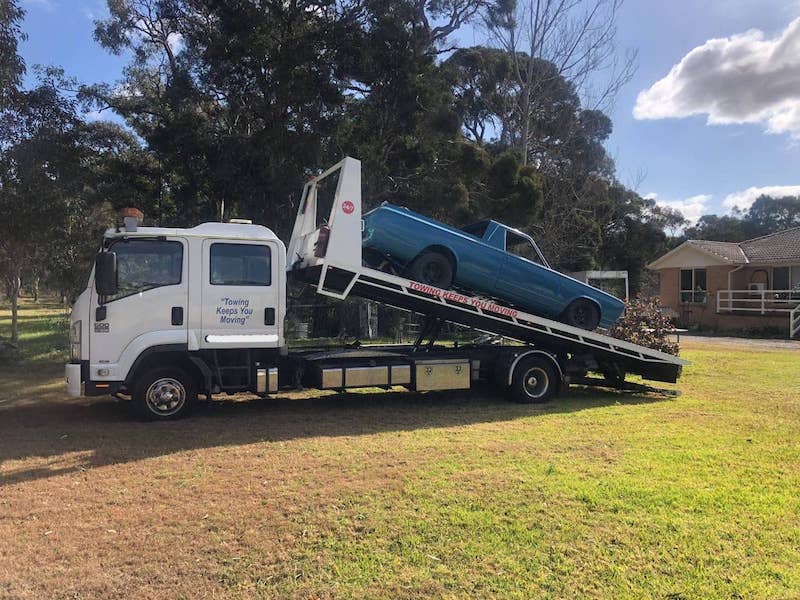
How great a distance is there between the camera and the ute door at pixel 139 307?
7.34 metres

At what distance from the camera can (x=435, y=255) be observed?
28.3 feet

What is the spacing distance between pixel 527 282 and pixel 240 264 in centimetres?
430

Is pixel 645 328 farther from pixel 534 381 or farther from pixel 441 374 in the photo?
pixel 441 374

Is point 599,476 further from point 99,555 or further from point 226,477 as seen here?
point 99,555

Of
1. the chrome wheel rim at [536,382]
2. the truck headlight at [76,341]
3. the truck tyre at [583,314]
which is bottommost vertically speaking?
the chrome wheel rim at [536,382]

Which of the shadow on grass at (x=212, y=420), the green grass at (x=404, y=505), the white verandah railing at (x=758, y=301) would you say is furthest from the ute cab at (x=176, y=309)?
the white verandah railing at (x=758, y=301)

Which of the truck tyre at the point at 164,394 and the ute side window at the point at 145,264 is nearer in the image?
the ute side window at the point at 145,264

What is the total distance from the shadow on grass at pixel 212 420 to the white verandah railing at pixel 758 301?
2020 cm

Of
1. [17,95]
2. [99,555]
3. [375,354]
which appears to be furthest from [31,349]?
[99,555]

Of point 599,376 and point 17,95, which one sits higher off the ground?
point 17,95

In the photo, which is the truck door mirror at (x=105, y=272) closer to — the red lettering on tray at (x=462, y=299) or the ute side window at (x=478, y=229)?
the red lettering on tray at (x=462, y=299)

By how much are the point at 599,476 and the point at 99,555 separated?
4095 millimetres

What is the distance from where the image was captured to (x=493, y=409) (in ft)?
29.8

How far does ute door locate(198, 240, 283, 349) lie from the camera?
7.80 metres
